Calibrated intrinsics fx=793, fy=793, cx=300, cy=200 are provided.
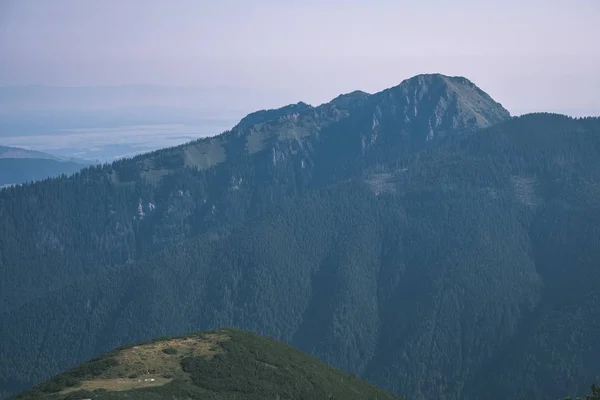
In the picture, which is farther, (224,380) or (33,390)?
(224,380)

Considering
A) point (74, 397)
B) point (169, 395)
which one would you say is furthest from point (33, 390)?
point (169, 395)

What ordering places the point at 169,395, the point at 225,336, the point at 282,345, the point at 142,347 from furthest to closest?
the point at 282,345
the point at 225,336
the point at 142,347
the point at 169,395

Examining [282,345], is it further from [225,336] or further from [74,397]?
[74,397]

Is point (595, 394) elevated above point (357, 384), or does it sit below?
above

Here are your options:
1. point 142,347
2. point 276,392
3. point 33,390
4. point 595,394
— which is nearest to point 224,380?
point 276,392

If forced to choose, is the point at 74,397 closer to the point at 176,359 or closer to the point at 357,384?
the point at 176,359

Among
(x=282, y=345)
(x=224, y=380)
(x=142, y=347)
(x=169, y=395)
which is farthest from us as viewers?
(x=282, y=345)
